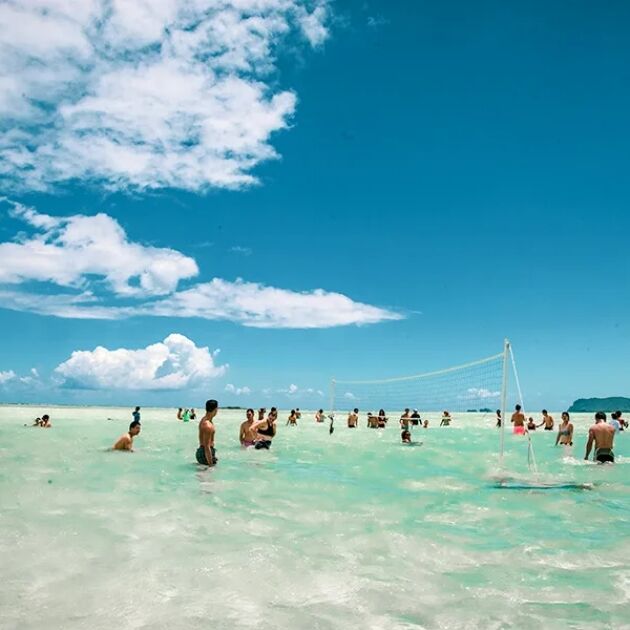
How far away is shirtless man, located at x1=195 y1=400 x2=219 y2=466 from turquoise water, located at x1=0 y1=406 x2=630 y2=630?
1.05 meters

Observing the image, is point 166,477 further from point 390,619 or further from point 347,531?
point 390,619

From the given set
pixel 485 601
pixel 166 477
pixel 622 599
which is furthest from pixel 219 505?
pixel 622 599

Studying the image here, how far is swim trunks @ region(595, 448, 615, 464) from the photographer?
53.6ft

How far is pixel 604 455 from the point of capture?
16344 mm

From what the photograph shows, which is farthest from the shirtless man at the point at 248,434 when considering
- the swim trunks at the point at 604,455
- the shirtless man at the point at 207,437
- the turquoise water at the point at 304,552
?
the swim trunks at the point at 604,455

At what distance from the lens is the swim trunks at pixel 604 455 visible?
16.3 m

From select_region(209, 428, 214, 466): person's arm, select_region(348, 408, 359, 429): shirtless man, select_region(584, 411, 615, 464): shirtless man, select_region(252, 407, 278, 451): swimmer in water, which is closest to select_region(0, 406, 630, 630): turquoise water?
select_region(209, 428, 214, 466): person's arm

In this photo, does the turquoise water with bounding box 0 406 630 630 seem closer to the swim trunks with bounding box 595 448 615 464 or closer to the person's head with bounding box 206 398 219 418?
the person's head with bounding box 206 398 219 418

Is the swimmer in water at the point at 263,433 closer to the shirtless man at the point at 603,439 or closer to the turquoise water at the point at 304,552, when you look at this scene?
the turquoise water at the point at 304,552

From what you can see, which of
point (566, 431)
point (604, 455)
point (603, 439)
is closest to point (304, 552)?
point (603, 439)

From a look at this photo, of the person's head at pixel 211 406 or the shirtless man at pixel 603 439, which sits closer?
the person's head at pixel 211 406

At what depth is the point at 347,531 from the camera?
740 cm

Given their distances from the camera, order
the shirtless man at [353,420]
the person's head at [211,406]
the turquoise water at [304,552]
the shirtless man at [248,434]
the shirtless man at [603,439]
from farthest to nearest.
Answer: the shirtless man at [353,420], the shirtless man at [248,434], the shirtless man at [603,439], the person's head at [211,406], the turquoise water at [304,552]

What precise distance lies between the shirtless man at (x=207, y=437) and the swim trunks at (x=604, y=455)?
34.0 feet
